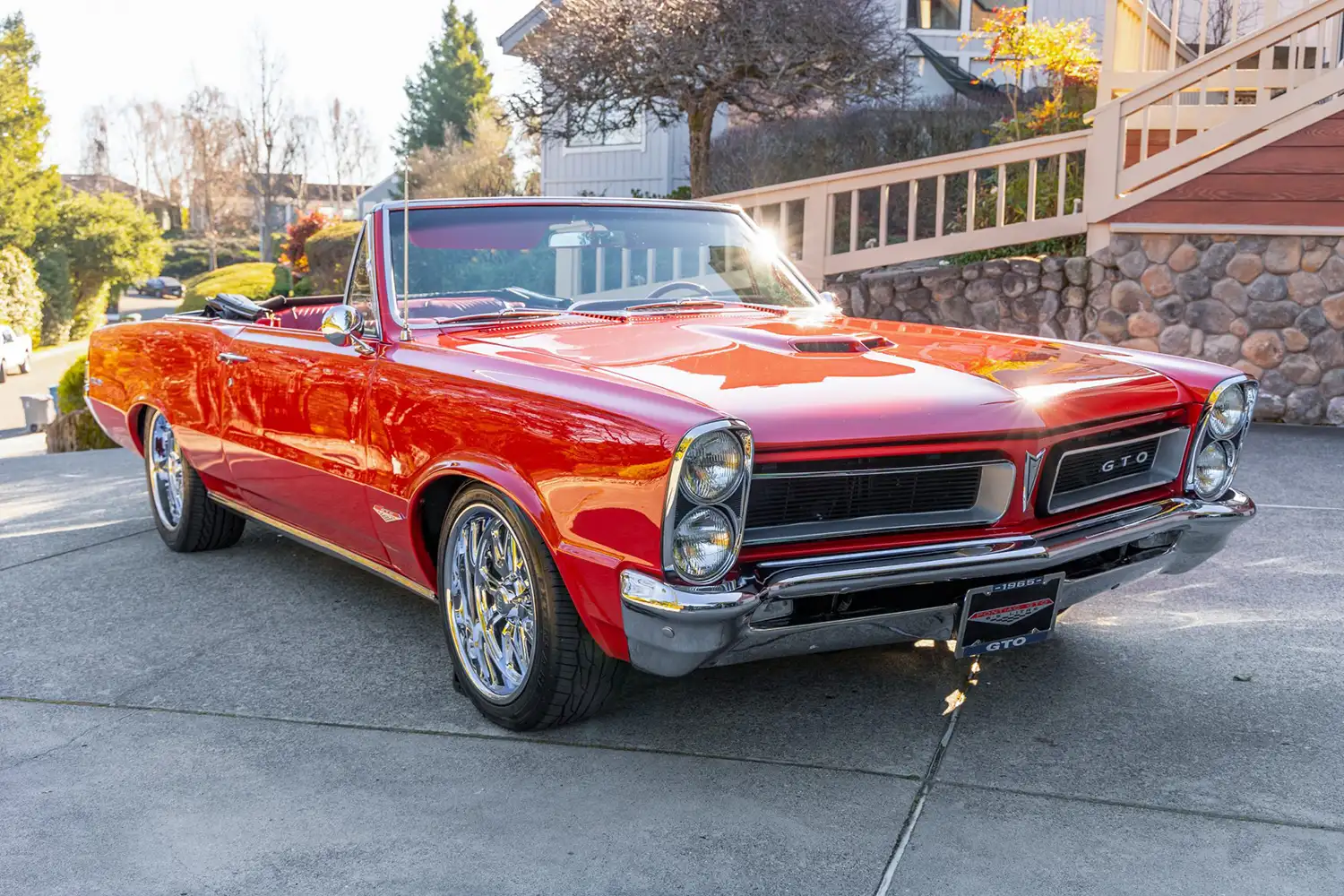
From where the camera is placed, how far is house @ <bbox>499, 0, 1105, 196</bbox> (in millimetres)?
19391

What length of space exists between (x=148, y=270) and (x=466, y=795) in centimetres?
4967

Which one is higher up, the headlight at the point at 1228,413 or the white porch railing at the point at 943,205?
the white porch railing at the point at 943,205

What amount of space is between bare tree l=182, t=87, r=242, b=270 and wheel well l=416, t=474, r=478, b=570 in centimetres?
6790

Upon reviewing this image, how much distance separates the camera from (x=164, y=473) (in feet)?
20.3

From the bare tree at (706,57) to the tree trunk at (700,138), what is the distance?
0.01m

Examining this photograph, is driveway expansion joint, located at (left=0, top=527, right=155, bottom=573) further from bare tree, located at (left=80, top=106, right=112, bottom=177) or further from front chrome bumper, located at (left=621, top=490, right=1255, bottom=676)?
A: bare tree, located at (left=80, top=106, right=112, bottom=177)

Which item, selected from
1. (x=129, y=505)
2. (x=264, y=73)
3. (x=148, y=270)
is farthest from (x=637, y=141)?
(x=264, y=73)

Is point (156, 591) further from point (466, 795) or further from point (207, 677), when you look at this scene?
point (466, 795)

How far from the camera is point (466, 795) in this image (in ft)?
11.0

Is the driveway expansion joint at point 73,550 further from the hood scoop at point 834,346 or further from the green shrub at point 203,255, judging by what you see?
the green shrub at point 203,255

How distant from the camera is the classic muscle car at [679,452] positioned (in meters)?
3.11

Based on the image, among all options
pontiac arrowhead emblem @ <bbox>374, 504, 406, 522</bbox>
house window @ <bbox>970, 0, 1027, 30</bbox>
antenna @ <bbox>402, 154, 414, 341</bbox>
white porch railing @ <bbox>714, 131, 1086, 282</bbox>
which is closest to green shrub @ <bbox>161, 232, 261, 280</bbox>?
house window @ <bbox>970, 0, 1027, 30</bbox>

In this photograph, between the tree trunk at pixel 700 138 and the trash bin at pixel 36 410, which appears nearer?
the tree trunk at pixel 700 138

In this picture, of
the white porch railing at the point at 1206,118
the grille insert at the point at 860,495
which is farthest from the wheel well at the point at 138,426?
the white porch railing at the point at 1206,118
